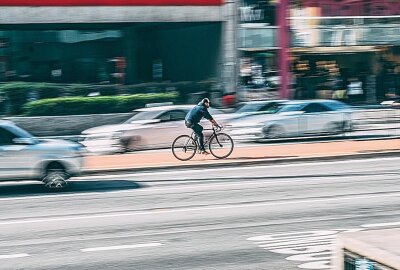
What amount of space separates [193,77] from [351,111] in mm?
13686

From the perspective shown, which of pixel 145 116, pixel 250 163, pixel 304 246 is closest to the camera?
pixel 304 246

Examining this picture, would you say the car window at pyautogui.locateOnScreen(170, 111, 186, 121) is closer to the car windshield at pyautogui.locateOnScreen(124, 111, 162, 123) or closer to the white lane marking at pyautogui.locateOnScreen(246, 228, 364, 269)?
the car windshield at pyautogui.locateOnScreen(124, 111, 162, 123)

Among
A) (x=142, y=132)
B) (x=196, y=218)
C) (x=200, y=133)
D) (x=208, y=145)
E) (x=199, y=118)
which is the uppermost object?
(x=199, y=118)

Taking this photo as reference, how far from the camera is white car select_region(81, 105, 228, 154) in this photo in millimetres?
27016

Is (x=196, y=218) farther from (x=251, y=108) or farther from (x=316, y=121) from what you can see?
(x=251, y=108)

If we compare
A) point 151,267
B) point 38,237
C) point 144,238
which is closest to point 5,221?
point 38,237

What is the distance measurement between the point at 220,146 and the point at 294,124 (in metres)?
5.64

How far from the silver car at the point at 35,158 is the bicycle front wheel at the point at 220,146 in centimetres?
601

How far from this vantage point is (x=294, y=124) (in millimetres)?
29219

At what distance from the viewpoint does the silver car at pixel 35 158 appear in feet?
59.3

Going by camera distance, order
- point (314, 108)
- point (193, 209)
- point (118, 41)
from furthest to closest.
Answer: point (118, 41), point (314, 108), point (193, 209)

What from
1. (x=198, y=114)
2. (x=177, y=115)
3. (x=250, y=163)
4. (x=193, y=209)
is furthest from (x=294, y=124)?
(x=193, y=209)

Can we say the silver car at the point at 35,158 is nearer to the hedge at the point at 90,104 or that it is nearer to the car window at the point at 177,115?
the car window at the point at 177,115

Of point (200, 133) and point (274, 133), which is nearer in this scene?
point (200, 133)
